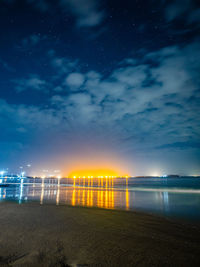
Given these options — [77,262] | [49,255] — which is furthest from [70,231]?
[77,262]

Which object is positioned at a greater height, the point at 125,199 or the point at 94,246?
the point at 94,246

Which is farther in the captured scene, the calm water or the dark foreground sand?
the calm water

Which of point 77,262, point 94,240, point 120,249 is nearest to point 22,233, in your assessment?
point 94,240

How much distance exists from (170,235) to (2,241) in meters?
7.03

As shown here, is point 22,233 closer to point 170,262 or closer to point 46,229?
point 46,229

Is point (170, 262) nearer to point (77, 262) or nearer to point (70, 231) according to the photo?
point (77, 262)

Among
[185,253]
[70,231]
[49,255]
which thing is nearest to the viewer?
[49,255]

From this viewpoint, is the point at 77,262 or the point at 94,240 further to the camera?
the point at 94,240

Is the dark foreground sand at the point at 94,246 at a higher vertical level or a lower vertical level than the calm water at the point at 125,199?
higher

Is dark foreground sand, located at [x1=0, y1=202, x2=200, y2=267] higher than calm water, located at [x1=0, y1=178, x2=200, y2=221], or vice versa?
dark foreground sand, located at [x1=0, y1=202, x2=200, y2=267]

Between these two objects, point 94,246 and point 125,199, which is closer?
point 94,246

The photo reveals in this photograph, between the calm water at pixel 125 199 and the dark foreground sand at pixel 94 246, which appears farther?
the calm water at pixel 125 199

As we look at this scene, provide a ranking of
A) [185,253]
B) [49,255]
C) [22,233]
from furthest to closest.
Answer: [22,233] → [185,253] → [49,255]

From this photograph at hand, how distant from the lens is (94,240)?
6.31m
